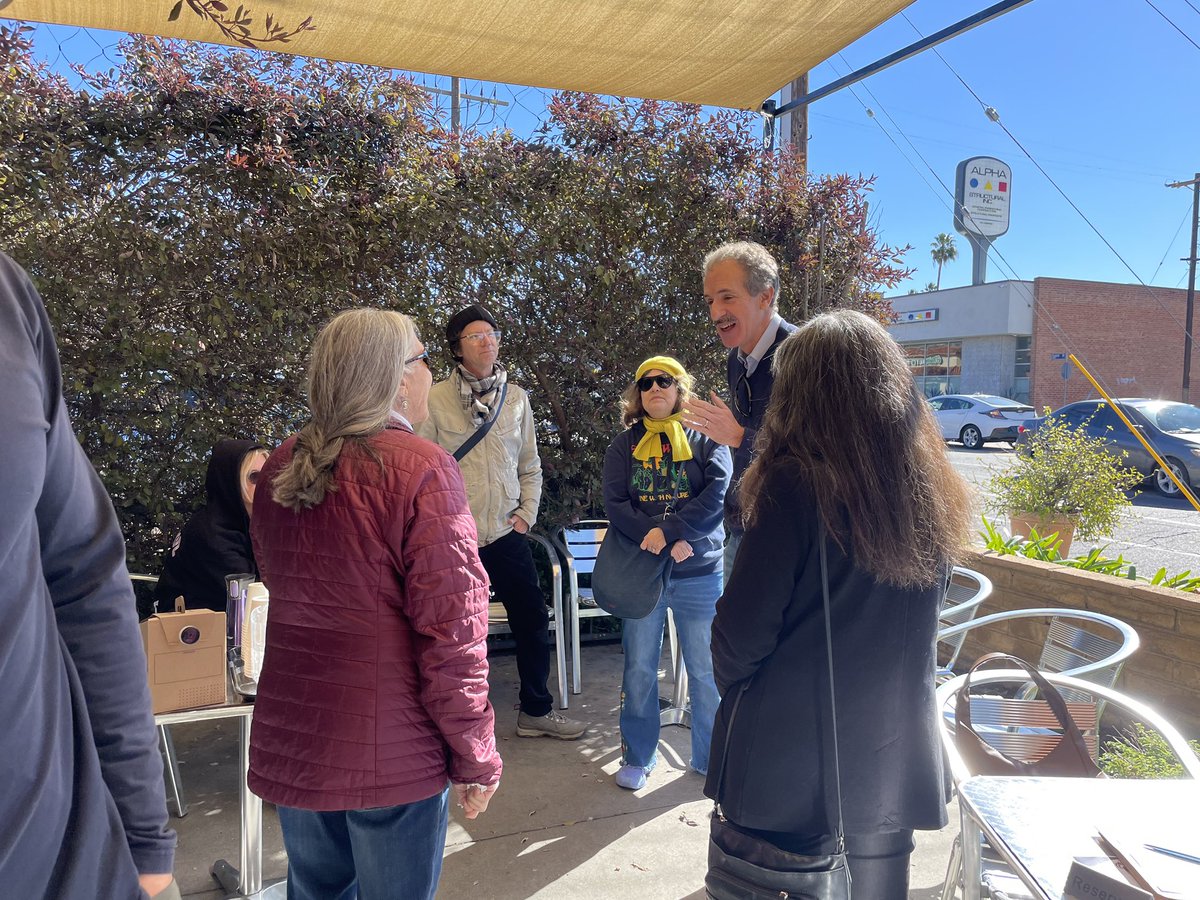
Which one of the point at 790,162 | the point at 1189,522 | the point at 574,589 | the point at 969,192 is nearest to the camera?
the point at 574,589

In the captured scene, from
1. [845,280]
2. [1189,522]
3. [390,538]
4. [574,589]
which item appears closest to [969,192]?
[1189,522]

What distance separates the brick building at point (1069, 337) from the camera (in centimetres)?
3206

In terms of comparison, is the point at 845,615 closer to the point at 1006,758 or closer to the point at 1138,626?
the point at 1006,758

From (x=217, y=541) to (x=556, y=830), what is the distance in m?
1.73

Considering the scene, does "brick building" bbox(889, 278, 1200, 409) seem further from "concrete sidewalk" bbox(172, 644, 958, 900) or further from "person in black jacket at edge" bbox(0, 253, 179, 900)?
"person in black jacket at edge" bbox(0, 253, 179, 900)

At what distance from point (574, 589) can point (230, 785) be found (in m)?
1.84

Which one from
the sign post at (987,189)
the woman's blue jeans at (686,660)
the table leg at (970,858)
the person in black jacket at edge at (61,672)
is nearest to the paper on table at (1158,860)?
the table leg at (970,858)

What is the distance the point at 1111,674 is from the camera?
281 centimetres

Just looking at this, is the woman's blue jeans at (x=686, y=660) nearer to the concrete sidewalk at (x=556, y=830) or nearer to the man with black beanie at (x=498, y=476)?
the concrete sidewalk at (x=556, y=830)

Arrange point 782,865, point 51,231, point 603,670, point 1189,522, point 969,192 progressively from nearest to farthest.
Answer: point 782,865
point 51,231
point 603,670
point 1189,522
point 969,192

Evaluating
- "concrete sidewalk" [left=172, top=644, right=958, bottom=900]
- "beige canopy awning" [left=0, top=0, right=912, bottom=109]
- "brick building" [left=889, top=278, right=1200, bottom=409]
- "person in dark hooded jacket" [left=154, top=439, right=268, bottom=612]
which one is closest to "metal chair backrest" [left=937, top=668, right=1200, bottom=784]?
"concrete sidewalk" [left=172, top=644, right=958, bottom=900]

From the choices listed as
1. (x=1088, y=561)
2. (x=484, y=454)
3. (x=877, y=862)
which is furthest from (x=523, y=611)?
(x=1088, y=561)

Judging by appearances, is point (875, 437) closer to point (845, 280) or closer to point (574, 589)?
point (574, 589)

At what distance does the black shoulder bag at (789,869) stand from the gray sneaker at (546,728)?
235 centimetres
